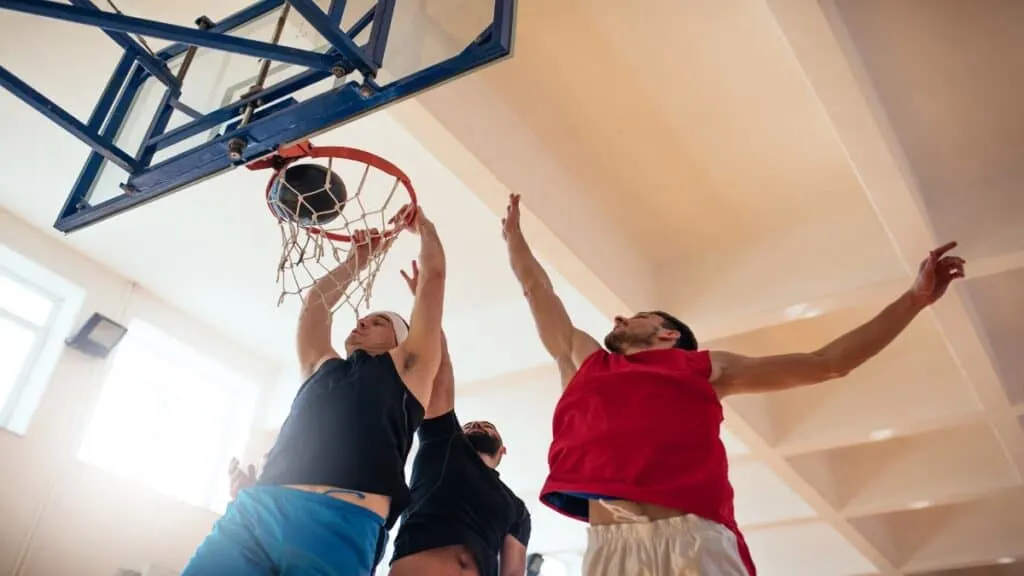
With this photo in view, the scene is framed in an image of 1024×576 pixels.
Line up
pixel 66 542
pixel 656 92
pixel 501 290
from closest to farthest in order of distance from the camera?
pixel 656 92 < pixel 66 542 < pixel 501 290

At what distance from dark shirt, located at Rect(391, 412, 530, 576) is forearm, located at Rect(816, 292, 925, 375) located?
1.16m

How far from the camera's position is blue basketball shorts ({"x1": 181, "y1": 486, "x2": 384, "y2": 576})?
1.98 m

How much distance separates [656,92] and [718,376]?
5.52 feet

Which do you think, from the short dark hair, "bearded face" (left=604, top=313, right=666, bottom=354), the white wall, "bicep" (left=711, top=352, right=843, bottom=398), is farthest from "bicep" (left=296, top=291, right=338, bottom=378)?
the white wall

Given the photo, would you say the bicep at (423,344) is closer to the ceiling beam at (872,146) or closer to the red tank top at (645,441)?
the red tank top at (645,441)

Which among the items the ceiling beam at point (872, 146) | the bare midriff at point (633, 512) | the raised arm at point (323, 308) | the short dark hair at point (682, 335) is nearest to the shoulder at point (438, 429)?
the raised arm at point (323, 308)

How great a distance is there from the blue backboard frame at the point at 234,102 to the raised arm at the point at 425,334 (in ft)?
2.26

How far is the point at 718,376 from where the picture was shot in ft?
7.19

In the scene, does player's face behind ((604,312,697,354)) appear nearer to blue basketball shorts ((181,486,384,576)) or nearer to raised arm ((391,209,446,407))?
raised arm ((391,209,446,407))

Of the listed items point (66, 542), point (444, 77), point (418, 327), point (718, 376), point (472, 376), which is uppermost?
point (472, 376)

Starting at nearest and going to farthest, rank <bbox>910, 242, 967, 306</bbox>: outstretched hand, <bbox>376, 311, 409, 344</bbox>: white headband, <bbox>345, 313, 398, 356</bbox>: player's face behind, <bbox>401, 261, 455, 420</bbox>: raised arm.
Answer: <bbox>910, 242, 967, 306</bbox>: outstretched hand, <bbox>345, 313, 398, 356</bbox>: player's face behind, <bbox>376, 311, 409, 344</bbox>: white headband, <bbox>401, 261, 455, 420</bbox>: raised arm

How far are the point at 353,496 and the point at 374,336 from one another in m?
0.71

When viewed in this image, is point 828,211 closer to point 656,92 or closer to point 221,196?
point 656,92

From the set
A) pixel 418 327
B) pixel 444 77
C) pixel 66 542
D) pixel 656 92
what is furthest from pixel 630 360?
pixel 66 542
